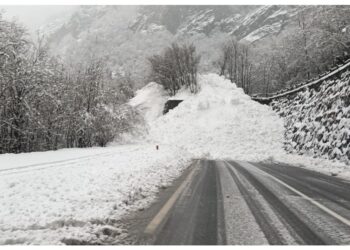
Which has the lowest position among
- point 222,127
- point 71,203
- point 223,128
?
point 71,203

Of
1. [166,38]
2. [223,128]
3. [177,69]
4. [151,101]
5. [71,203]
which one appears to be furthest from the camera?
[166,38]

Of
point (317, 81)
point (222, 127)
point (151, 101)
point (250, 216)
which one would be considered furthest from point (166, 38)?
point (250, 216)

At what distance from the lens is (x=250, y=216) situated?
23.5ft

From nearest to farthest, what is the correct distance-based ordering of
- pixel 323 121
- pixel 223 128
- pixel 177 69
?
pixel 323 121, pixel 223 128, pixel 177 69

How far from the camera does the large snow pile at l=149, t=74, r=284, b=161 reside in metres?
31.9

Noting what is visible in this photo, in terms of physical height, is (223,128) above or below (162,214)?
above

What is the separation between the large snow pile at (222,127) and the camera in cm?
3189

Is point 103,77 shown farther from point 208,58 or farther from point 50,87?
point 208,58

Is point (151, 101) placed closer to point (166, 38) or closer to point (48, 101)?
point (48, 101)

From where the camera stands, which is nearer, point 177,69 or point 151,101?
point 177,69

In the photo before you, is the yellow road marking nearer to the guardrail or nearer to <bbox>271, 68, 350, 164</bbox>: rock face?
<bbox>271, 68, 350, 164</bbox>: rock face

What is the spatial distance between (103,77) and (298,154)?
19.4m

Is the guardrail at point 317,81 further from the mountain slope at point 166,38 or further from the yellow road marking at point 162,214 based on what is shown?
the mountain slope at point 166,38

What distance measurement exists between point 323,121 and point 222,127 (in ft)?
53.2
